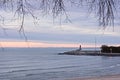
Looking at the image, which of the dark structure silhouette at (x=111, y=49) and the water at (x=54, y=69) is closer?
the water at (x=54, y=69)

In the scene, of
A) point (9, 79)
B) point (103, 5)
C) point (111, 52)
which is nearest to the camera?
point (103, 5)

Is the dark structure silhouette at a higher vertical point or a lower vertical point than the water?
lower

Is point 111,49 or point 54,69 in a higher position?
point 54,69

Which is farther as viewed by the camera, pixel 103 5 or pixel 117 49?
pixel 117 49

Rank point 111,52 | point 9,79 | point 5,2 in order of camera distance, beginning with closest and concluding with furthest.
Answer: point 5,2
point 9,79
point 111,52

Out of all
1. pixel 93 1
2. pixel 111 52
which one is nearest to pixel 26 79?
pixel 93 1

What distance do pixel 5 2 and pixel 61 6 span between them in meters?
0.78

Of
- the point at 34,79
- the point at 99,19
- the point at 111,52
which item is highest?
the point at 99,19

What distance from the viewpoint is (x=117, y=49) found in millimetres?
113000

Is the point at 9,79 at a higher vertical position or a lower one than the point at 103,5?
lower

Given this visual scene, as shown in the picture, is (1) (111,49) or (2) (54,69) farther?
(1) (111,49)

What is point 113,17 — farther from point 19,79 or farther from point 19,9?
point 19,79

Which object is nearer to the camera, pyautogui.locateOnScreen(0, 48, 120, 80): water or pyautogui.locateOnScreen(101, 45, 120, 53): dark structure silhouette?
pyautogui.locateOnScreen(0, 48, 120, 80): water

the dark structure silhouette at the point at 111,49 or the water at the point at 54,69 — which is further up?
the water at the point at 54,69
